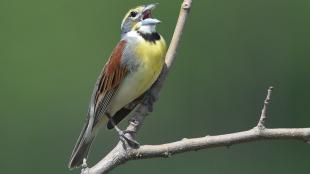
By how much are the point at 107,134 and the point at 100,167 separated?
261 centimetres

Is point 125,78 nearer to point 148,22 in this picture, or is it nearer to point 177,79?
point 148,22

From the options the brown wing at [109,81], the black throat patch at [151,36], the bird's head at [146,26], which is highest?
the bird's head at [146,26]

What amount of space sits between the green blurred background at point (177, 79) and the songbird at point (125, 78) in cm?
141

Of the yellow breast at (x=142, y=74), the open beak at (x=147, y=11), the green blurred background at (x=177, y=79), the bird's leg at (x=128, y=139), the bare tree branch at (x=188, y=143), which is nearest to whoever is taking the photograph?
the bare tree branch at (x=188, y=143)

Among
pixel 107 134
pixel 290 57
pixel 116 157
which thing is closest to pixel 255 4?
pixel 290 57

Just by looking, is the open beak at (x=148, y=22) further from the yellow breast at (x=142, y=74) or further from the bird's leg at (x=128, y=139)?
the bird's leg at (x=128, y=139)

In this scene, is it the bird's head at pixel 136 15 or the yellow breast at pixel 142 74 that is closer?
the yellow breast at pixel 142 74

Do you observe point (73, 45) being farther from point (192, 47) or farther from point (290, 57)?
point (290, 57)

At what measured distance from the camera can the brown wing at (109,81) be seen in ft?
11.0

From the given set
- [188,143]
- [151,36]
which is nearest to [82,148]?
[151,36]

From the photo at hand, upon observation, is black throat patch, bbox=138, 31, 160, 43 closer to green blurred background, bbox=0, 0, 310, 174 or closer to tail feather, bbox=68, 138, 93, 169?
tail feather, bbox=68, 138, 93, 169

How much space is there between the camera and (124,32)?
3.45 m

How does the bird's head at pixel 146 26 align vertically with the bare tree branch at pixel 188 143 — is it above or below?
above

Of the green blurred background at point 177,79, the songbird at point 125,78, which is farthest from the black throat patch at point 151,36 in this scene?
the green blurred background at point 177,79
